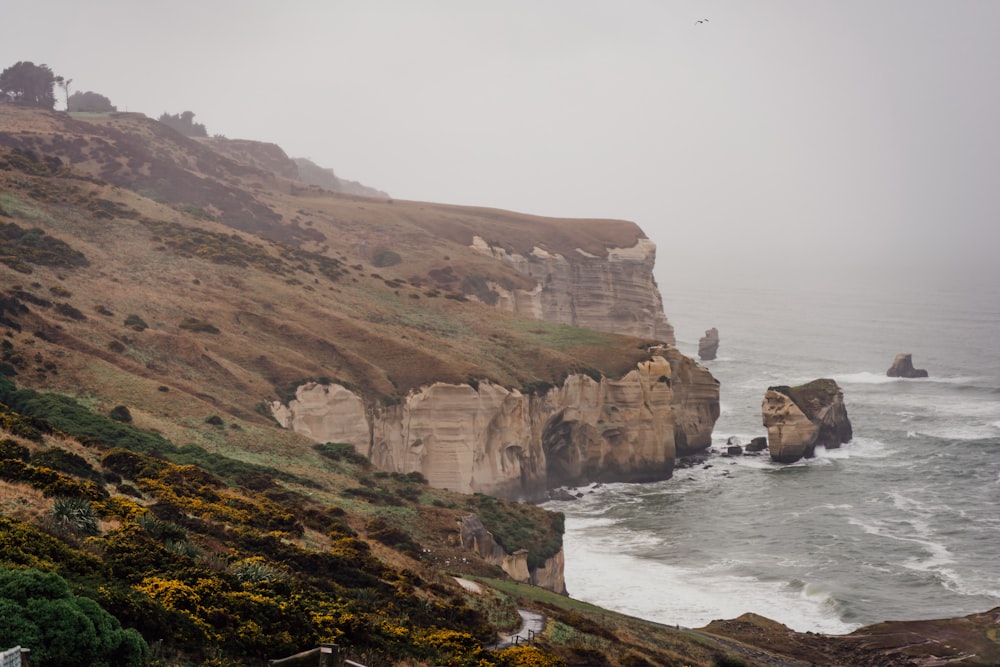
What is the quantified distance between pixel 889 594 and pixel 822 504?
1680 cm

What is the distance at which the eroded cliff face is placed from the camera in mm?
108750

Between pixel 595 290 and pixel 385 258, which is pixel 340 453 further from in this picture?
pixel 595 290

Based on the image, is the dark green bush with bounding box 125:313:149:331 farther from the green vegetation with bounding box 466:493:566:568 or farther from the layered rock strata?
the layered rock strata

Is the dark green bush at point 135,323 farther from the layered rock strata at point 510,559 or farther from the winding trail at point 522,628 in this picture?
the winding trail at point 522,628

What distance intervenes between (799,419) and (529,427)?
75.4 feet

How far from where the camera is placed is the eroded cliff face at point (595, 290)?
109 m

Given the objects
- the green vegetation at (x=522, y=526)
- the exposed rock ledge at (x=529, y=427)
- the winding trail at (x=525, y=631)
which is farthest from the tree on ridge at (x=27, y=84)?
the winding trail at (x=525, y=631)

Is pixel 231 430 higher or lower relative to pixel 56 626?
higher

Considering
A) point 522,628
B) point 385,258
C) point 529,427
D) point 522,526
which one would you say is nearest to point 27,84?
point 385,258

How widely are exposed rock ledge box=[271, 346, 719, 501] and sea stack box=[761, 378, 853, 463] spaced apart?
18.0ft

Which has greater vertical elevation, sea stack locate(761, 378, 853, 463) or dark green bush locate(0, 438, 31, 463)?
dark green bush locate(0, 438, 31, 463)

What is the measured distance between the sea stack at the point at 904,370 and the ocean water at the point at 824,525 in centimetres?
238

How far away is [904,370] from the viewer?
112875 millimetres

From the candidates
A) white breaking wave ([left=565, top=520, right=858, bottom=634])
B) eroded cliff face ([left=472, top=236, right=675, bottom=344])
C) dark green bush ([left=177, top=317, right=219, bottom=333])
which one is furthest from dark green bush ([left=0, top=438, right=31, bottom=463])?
eroded cliff face ([left=472, top=236, right=675, bottom=344])
